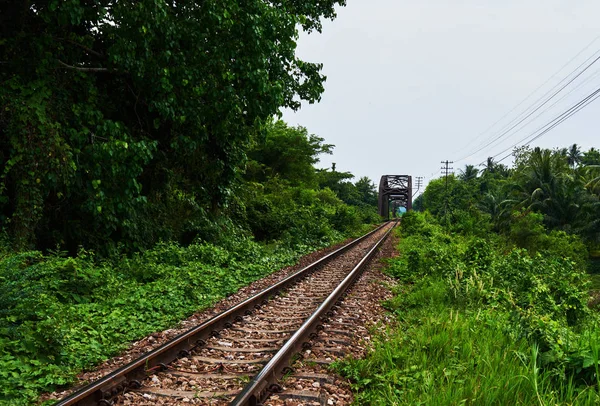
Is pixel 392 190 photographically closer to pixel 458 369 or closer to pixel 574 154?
pixel 574 154

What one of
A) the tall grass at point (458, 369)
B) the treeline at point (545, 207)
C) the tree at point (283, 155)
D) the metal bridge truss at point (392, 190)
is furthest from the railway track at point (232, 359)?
the metal bridge truss at point (392, 190)

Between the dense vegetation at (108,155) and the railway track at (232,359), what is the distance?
0.79 metres

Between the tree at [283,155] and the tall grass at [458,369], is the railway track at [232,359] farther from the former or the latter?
the tree at [283,155]

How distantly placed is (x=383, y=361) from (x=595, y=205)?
109ft

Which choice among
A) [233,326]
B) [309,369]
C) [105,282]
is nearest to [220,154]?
[105,282]

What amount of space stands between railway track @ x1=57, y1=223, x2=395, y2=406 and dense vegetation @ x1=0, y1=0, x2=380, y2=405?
0.79 meters

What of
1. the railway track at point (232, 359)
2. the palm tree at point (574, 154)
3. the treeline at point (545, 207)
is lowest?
the railway track at point (232, 359)

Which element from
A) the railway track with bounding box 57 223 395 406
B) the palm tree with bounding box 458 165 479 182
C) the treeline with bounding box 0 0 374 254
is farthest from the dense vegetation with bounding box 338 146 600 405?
the palm tree with bounding box 458 165 479 182

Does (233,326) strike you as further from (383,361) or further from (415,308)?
(415,308)

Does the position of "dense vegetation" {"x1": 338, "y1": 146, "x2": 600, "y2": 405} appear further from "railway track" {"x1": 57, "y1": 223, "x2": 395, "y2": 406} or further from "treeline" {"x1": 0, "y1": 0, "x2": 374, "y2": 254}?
"treeline" {"x1": 0, "y1": 0, "x2": 374, "y2": 254}

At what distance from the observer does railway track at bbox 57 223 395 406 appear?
3.39 metres

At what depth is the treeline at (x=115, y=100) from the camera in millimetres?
6836

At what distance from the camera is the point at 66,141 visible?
748 centimetres

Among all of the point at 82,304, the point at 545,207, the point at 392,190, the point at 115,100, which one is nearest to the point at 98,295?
the point at 82,304
